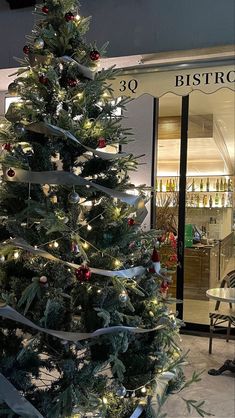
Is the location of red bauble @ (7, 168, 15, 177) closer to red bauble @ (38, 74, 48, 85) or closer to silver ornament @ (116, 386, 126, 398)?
red bauble @ (38, 74, 48, 85)

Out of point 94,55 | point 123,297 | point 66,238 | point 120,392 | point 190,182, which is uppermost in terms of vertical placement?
point 94,55

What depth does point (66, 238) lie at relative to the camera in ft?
6.30

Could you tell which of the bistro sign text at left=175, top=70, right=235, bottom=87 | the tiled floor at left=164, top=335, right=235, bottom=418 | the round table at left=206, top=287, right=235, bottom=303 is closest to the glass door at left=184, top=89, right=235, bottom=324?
the tiled floor at left=164, top=335, right=235, bottom=418

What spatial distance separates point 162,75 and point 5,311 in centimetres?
278

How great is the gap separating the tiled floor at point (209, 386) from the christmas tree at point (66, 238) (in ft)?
3.68

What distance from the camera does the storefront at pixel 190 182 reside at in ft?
17.6

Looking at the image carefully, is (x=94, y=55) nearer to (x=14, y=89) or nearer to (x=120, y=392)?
Result: (x=14, y=89)

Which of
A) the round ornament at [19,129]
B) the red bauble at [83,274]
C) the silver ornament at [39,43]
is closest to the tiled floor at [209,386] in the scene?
the red bauble at [83,274]

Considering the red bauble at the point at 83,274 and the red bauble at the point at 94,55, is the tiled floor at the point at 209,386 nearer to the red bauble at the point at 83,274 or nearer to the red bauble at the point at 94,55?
the red bauble at the point at 83,274

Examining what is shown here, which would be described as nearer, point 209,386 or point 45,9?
point 45,9

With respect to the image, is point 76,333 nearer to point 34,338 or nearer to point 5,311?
point 34,338

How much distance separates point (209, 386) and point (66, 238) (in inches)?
91.4

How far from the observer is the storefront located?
5355 mm

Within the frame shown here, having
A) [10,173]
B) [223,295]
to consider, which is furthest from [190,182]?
[10,173]
